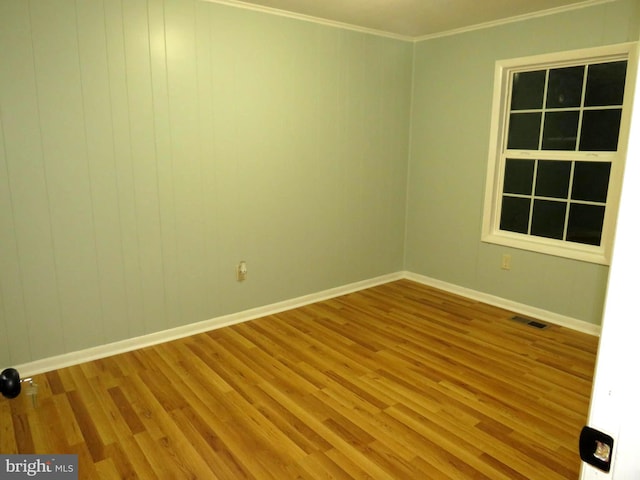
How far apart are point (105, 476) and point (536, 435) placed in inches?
Answer: 80.4

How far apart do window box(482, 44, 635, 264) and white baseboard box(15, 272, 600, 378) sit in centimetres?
53

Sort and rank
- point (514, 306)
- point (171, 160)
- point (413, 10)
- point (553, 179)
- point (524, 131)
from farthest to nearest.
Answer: point (514, 306), point (524, 131), point (553, 179), point (413, 10), point (171, 160)

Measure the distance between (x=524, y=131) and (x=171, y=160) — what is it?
2.88m

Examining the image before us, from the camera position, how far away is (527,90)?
3.78 meters

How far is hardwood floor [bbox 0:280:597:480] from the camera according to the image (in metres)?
2.08

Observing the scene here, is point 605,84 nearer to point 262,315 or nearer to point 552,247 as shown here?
point 552,247

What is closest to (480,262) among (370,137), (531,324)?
(531,324)

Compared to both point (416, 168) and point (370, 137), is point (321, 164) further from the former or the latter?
point (416, 168)

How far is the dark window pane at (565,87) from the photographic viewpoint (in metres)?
3.45

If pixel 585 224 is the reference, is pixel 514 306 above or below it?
below

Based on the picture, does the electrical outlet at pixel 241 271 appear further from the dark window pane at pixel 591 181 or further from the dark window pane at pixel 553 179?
the dark window pane at pixel 591 181

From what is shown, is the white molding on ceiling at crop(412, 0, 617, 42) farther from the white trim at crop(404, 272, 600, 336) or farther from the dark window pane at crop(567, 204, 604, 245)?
the white trim at crop(404, 272, 600, 336)

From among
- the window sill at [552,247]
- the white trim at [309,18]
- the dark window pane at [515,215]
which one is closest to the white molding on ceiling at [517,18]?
the white trim at [309,18]

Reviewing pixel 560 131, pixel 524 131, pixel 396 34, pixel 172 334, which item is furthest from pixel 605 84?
pixel 172 334
